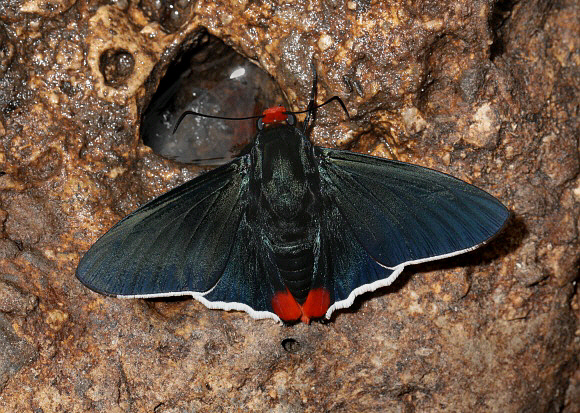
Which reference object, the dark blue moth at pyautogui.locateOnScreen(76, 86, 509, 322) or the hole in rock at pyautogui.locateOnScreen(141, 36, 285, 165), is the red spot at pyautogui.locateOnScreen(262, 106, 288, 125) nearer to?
the dark blue moth at pyautogui.locateOnScreen(76, 86, 509, 322)

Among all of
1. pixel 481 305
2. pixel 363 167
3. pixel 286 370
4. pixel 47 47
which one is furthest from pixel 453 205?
pixel 47 47

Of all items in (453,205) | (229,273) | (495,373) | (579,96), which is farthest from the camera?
(579,96)

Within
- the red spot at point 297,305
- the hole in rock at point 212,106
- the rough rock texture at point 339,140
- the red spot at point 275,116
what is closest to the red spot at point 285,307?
the red spot at point 297,305

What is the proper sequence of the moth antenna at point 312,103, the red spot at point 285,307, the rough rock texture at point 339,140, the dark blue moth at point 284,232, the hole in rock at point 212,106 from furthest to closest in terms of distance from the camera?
the hole in rock at point 212,106, the moth antenna at point 312,103, the rough rock texture at point 339,140, the red spot at point 285,307, the dark blue moth at point 284,232

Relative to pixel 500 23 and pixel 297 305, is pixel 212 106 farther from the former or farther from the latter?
pixel 500 23

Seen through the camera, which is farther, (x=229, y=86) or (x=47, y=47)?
(x=229, y=86)

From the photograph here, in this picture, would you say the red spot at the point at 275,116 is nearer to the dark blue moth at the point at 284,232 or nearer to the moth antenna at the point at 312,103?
the dark blue moth at the point at 284,232

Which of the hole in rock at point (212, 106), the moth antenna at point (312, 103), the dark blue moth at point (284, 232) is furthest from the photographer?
the hole in rock at point (212, 106)

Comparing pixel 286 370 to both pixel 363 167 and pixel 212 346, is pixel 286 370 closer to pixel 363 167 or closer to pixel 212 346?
pixel 212 346
